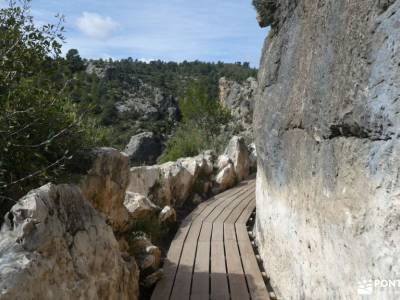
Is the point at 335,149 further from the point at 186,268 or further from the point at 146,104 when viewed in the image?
the point at 146,104

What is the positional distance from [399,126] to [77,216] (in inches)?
80.4

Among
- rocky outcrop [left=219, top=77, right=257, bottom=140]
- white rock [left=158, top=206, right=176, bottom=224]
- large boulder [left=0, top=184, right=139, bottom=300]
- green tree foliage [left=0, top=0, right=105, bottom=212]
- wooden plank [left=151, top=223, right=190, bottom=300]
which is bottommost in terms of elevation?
wooden plank [left=151, top=223, right=190, bottom=300]

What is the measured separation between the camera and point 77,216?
300 centimetres

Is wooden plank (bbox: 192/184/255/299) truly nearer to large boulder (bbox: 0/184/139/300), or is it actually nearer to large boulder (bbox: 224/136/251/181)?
large boulder (bbox: 0/184/139/300)

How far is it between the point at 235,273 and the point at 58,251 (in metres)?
2.98

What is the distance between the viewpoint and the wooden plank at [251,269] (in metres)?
4.56

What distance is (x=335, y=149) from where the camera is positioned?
274cm

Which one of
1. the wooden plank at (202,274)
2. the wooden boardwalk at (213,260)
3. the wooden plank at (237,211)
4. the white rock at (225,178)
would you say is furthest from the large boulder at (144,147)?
the wooden plank at (202,274)

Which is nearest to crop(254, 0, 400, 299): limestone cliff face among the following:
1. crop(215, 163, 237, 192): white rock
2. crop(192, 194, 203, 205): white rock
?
crop(192, 194, 203, 205): white rock

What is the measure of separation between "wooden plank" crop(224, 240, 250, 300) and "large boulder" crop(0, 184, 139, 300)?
1.54 meters

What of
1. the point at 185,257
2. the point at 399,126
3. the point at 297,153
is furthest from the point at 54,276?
the point at 185,257

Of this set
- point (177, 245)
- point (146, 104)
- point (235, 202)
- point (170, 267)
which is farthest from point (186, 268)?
point (146, 104)

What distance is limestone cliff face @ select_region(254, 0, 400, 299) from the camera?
207cm

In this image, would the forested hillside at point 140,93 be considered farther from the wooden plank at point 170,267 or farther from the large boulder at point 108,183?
the large boulder at point 108,183
